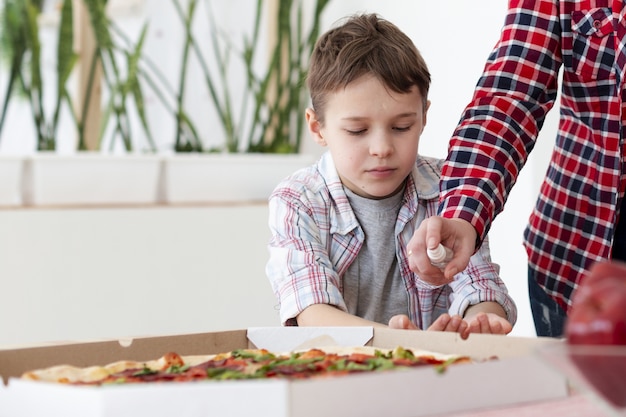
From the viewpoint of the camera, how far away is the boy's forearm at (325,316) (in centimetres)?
143

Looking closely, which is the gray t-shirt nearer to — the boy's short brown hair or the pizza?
Answer: the boy's short brown hair

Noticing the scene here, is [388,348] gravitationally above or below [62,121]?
below

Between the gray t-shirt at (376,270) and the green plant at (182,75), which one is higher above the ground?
the green plant at (182,75)

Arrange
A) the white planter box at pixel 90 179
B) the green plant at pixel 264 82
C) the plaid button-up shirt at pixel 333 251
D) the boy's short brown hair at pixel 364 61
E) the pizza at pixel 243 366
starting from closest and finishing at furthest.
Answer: the pizza at pixel 243 366
the plaid button-up shirt at pixel 333 251
the boy's short brown hair at pixel 364 61
the white planter box at pixel 90 179
the green plant at pixel 264 82

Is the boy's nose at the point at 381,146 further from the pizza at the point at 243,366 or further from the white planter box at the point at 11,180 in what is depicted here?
the white planter box at the point at 11,180

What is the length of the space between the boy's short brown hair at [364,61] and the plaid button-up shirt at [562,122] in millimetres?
154

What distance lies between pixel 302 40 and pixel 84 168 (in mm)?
1285

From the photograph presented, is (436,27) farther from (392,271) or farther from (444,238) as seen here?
(444,238)

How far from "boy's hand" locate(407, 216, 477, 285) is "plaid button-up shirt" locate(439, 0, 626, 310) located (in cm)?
8

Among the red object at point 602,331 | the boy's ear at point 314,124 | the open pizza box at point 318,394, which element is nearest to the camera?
the red object at point 602,331

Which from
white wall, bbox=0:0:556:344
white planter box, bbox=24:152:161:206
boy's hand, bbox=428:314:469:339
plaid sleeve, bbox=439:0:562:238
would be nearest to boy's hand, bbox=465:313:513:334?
boy's hand, bbox=428:314:469:339

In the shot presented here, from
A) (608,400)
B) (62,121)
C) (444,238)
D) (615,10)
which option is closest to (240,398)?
(608,400)

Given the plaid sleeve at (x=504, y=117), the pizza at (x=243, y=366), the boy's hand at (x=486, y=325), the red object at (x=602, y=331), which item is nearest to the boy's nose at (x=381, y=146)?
the plaid sleeve at (x=504, y=117)

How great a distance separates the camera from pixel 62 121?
12.8ft
